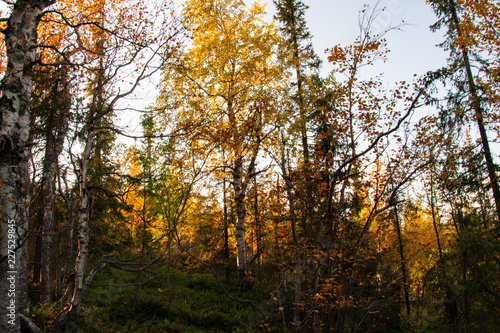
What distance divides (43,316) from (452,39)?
13.9m

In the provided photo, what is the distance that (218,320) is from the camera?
988cm

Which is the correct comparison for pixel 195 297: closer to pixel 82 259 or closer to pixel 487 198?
pixel 82 259

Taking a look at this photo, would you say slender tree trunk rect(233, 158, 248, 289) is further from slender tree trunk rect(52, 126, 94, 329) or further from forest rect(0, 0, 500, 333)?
slender tree trunk rect(52, 126, 94, 329)

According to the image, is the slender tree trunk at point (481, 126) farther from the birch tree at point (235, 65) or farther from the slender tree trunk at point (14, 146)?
the slender tree trunk at point (14, 146)

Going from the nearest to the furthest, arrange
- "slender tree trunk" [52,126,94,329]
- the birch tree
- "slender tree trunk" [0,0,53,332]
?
"slender tree trunk" [0,0,53,332] → "slender tree trunk" [52,126,94,329] → the birch tree

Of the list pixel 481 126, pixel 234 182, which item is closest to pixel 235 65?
pixel 234 182

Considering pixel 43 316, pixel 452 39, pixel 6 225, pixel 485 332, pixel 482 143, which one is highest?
pixel 452 39

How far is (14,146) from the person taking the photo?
3.15 m

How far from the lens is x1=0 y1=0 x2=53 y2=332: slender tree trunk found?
3006mm

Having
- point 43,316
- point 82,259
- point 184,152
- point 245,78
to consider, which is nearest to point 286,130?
point 245,78

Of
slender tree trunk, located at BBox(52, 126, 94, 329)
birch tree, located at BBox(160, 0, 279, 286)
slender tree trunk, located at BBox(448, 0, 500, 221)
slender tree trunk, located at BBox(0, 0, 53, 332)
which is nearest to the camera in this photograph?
slender tree trunk, located at BBox(0, 0, 53, 332)

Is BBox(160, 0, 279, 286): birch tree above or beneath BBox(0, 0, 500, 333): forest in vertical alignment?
above

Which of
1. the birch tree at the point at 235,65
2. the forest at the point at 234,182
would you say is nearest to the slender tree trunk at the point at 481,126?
the forest at the point at 234,182

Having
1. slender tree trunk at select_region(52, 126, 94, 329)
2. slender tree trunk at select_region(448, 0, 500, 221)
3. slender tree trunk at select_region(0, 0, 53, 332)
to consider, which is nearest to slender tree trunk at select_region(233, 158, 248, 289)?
slender tree trunk at select_region(52, 126, 94, 329)
